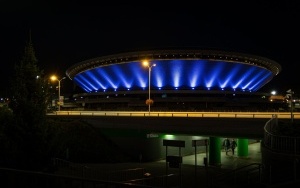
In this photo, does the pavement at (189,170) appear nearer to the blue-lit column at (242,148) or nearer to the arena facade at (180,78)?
the blue-lit column at (242,148)

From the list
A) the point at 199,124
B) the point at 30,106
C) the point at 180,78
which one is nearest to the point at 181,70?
the point at 180,78

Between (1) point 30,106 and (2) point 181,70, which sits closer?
(1) point 30,106

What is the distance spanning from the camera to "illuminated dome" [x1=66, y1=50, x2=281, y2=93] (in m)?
102

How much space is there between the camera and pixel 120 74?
10975 cm

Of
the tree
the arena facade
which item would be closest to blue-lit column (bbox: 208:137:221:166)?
the tree

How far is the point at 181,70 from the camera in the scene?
10400cm

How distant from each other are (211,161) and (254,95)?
76.8 m

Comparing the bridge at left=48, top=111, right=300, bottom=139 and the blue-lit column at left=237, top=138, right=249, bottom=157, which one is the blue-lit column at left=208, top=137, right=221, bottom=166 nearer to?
the bridge at left=48, top=111, right=300, bottom=139

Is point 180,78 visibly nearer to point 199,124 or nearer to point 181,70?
point 181,70

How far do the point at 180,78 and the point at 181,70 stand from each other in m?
2.80

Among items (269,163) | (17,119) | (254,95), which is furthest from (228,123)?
(254,95)

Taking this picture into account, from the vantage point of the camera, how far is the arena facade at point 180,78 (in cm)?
10088

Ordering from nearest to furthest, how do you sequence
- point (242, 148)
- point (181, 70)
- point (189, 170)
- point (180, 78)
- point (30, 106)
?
1. point (30, 106)
2. point (189, 170)
3. point (242, 148)
4. point (181, 70)
5. point (180, 78)

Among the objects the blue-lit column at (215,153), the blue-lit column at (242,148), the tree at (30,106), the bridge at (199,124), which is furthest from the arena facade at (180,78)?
the tree at (30,106)
